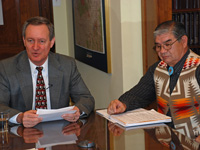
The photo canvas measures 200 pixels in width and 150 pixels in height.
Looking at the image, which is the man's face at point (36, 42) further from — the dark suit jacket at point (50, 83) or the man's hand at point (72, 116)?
the man's hand at point (72, 116)

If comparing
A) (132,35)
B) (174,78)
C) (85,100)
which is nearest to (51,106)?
(85,100)

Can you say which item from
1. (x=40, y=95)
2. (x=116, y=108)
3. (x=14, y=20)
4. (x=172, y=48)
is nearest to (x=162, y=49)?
(x=172, y=48)

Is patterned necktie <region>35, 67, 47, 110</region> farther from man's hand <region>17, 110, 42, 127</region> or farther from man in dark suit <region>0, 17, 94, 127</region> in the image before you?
man's hand <region>17, 110, 42, 127</region>

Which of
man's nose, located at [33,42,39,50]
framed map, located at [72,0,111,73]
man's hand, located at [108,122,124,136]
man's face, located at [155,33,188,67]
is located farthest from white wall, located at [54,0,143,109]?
man's hand, located at [108,122,124,136]

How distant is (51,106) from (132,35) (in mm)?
1310

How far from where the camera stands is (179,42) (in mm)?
2707

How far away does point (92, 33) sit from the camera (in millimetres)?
4652

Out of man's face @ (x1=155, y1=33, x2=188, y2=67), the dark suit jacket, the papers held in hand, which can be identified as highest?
man's face @ (x1=155, y1=33, x2=188, y2=67)

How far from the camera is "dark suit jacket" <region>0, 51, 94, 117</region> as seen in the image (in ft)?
9.06

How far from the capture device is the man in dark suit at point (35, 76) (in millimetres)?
2777

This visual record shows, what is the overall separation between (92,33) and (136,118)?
2.43 metres

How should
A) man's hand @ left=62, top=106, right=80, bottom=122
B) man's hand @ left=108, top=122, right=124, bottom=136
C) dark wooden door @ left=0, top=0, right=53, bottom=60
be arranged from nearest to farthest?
1. man's hand @ left=108, top=122, right=124, bottom=136
2. man's hand @ left=62, top=106, right=80, bottom=122
3. dark wooden door @ left=0, top=0, right=53, bottom=60

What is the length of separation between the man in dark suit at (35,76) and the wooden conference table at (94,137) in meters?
0.35

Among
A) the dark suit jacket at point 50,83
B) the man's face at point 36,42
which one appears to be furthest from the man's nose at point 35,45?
the dark suit jacket at point 50,83
